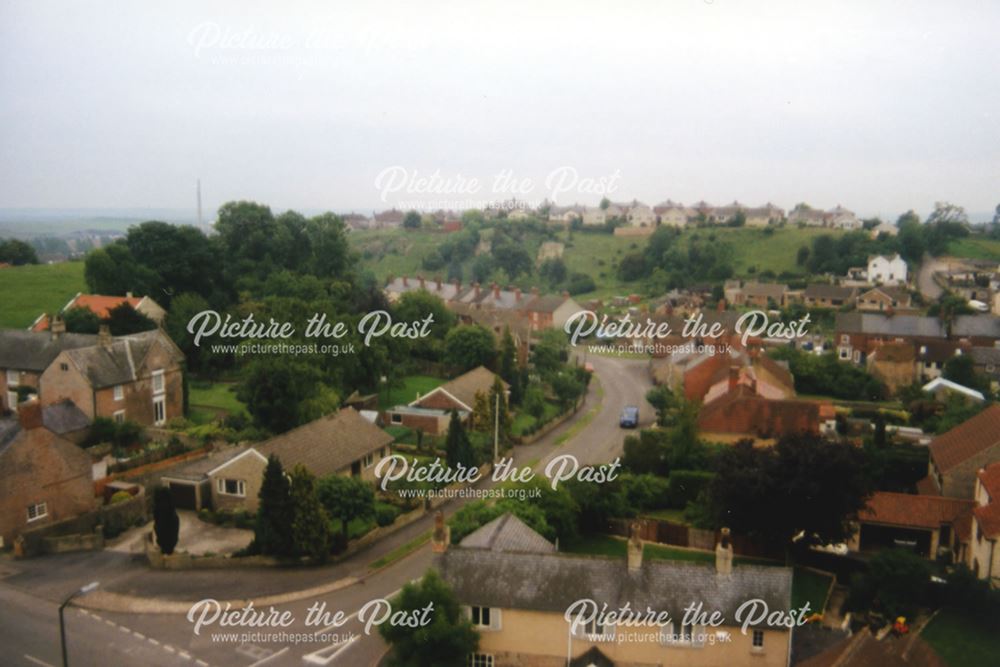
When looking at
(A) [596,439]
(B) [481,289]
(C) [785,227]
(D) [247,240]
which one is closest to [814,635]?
(A) [596,439]

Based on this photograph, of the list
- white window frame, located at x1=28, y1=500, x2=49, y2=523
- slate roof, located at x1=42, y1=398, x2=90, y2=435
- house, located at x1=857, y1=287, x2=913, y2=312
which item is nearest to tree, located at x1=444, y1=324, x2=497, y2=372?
slate roof, located at x1=42, y1=398, x2=90, y2=435

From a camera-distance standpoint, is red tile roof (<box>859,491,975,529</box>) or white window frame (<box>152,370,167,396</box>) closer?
red tile roof (<box>859,491,975,529</box>)

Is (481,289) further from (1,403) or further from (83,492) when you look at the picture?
(83,492)

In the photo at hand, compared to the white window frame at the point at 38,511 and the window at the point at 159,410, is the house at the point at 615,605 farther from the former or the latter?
the window at the point at 159,410

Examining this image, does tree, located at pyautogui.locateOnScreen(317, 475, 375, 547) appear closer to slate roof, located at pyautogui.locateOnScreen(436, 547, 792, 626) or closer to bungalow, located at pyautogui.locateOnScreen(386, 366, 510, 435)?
slate roof, located at pyautogui.locateOnScreen(436, 547, 792, 626)

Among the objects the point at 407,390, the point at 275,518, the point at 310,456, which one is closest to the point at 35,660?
the point at 275,518
